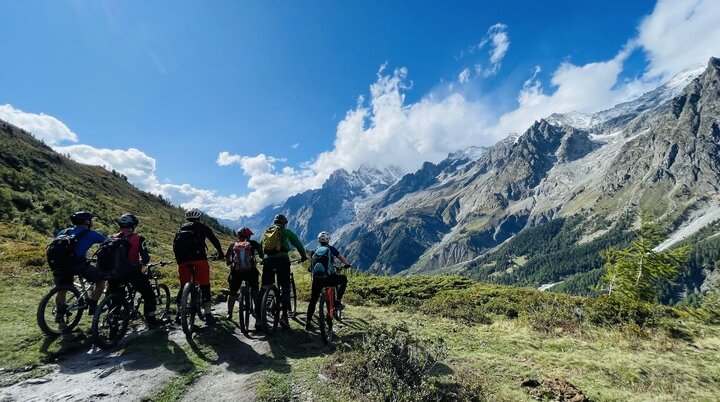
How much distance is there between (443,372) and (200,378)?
584cm

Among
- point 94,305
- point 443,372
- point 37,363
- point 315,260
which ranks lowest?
point 443,372

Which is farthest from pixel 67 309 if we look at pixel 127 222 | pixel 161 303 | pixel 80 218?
pixel 161 303

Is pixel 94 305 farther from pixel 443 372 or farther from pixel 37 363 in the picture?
pixel 443 372

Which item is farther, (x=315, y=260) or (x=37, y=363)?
(x=315, y=260)

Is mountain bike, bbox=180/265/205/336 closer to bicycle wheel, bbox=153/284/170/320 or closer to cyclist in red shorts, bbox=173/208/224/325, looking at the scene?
cyclist in red shorts, bbox=173/208/224/325

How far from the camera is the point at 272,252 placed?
13109 millimetres

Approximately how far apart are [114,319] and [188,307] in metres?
2.04

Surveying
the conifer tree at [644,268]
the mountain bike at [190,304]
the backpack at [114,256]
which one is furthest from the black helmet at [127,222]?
the conifer tree at [644,268]

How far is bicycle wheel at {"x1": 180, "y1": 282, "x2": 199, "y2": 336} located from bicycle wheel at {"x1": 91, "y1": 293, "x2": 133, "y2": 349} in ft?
5.32

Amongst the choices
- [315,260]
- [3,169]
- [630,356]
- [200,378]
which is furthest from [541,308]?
[3,169]

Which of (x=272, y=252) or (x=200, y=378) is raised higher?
(x=272, y=252)

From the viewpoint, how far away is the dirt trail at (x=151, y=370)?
830 cm

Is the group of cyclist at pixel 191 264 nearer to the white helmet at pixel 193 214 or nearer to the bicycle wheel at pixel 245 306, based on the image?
the white helmet at pixel 193 214

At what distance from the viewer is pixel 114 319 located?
11594 millimetres
